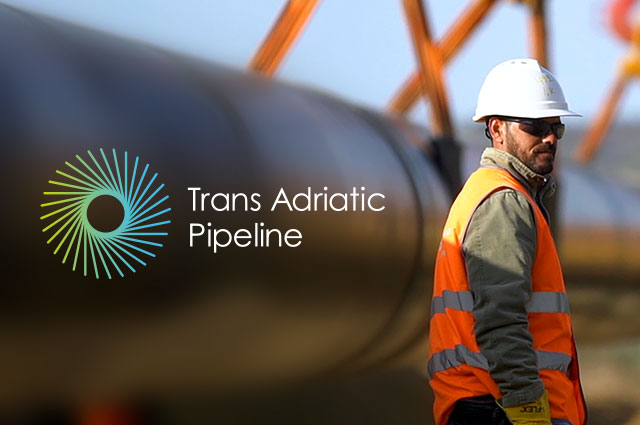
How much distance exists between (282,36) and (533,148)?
2006 mm

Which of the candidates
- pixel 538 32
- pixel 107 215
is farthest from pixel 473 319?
pixel 538 32

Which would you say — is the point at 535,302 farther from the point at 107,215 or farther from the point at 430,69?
the point at 430,69

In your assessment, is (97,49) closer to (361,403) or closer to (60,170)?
(60,170)

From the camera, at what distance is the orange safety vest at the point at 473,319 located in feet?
5.99

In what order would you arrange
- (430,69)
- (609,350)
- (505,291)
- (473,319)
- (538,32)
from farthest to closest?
(609,350), (538,32), (430,69), (473,319), (505,291)

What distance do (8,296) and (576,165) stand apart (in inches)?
197

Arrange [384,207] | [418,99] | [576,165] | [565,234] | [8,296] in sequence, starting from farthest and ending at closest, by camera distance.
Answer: [576,165] → [565,234] → [418,99] → [384,207] → [8,296]

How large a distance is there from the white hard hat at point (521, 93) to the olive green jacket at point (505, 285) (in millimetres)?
234

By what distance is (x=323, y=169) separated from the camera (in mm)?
2932

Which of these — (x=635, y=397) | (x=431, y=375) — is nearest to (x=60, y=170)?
(x=431, y=375)

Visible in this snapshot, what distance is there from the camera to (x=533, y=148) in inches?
76.1

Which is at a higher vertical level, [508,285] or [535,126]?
[535,126]

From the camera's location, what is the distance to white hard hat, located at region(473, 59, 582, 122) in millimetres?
1942

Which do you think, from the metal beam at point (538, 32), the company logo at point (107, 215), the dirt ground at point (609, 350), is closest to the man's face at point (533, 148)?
the company logo at point (107, 215)
